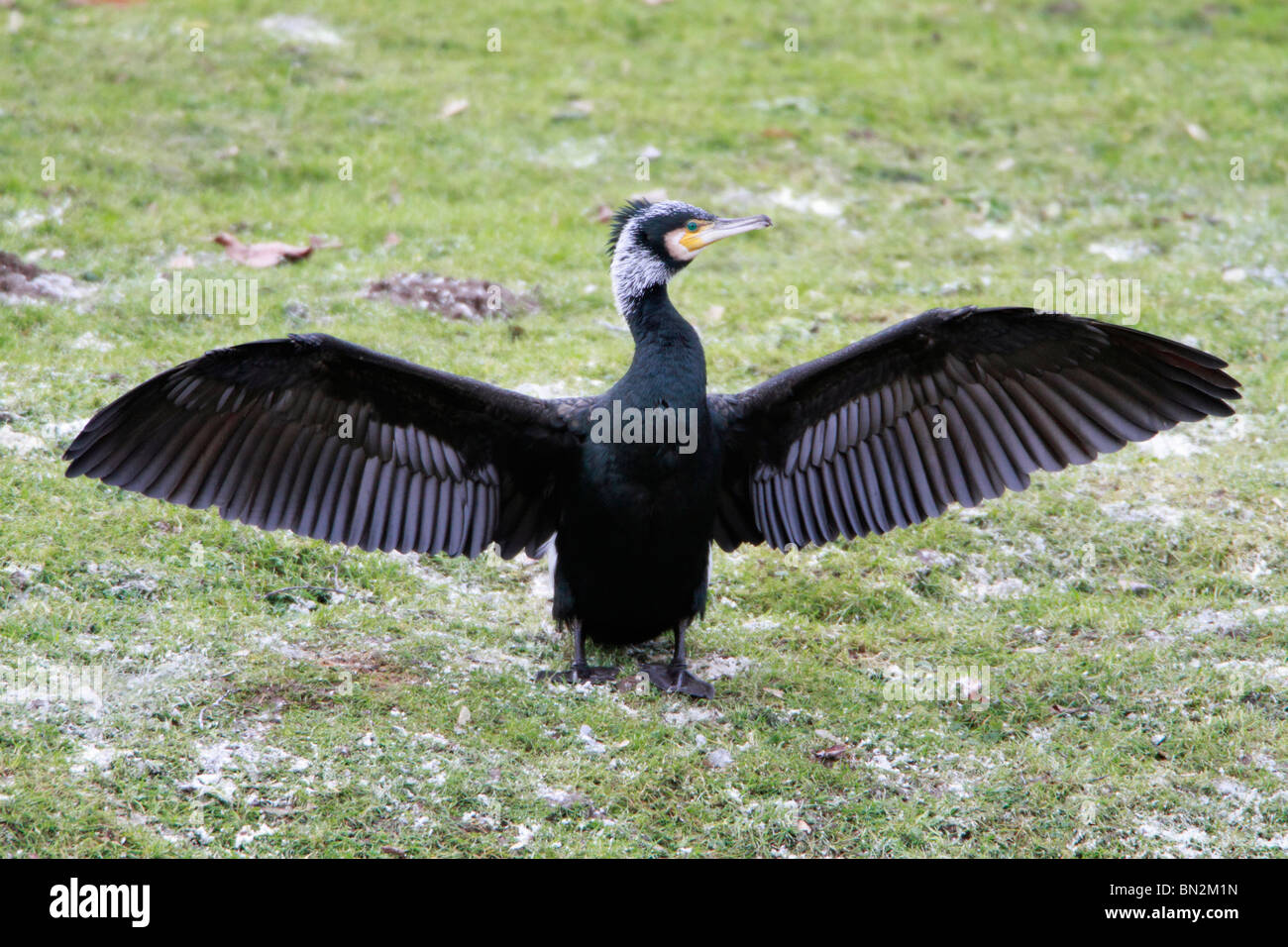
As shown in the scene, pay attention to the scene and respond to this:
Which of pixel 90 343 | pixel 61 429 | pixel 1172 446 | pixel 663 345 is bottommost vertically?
pixel 61 429

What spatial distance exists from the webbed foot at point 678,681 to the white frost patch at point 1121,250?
234 inches

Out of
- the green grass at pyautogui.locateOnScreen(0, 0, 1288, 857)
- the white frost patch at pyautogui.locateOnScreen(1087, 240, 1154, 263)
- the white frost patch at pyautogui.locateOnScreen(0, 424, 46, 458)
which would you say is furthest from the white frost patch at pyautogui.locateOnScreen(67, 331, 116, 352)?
the white frost patch at pyautogui.locateOnScreen(1087, 240, 1154, 263)

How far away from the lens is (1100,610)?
6.60 metres

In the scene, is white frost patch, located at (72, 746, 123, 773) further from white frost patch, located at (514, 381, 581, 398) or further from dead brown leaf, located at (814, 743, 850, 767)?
white frost patch, located at (514, 381, 581, 398)

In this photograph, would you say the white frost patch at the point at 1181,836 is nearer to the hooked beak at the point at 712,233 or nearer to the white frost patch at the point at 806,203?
the hooked beak at the point at 712,233

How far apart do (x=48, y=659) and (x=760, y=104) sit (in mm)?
8799

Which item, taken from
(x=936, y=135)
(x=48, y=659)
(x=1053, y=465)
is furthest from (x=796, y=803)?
(x=936, y=135)

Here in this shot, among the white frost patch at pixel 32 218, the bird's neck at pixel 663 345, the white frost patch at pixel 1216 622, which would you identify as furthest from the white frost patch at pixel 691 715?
the white frost patch at pixel 32 218

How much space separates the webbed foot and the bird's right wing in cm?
80

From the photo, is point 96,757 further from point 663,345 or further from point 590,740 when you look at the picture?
Result: point 663,345

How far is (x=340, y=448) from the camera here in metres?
6.01

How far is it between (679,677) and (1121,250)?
245 inches

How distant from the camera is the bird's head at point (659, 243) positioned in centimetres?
608

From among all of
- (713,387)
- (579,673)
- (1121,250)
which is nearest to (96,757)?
(579,673)
